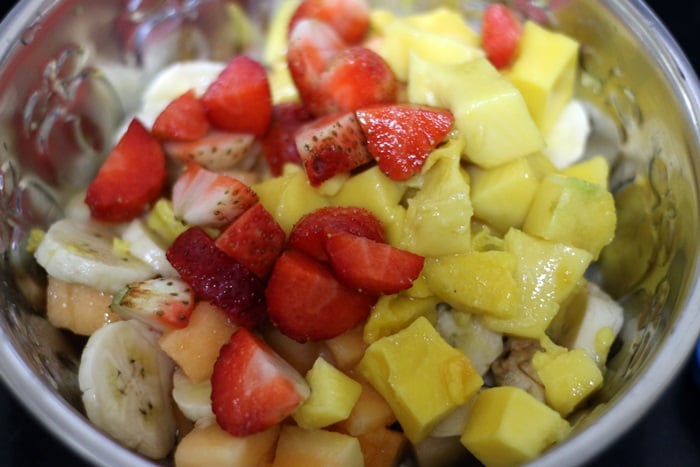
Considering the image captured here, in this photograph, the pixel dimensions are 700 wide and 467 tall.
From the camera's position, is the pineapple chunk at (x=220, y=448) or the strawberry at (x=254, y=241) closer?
the pineapple chunk at (x=220, y=448)

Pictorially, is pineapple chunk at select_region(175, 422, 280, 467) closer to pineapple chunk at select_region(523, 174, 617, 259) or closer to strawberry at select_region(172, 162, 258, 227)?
strawberry at select_region(172, 162, 258, 227)

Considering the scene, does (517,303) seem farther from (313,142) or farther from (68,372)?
(68,372)

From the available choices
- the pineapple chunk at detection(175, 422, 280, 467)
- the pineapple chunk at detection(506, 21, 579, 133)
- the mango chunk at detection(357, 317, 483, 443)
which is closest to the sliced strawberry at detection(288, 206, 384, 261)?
the mango chunk at detection(357, 317, 483, 443)

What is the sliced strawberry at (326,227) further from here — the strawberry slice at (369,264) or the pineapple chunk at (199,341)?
the pineapple chunk at (199,341)

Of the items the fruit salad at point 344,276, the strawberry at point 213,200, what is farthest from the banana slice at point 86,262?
the strawberry at point 213,200

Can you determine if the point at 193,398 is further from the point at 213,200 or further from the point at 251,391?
the point at 213,200

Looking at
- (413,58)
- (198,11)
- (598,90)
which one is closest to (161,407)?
(413,58)

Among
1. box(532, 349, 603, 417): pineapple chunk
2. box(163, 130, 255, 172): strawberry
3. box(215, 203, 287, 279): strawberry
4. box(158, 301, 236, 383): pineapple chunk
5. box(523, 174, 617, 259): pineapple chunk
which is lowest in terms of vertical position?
box(158, 301, 236, 383): pineapple chunk
